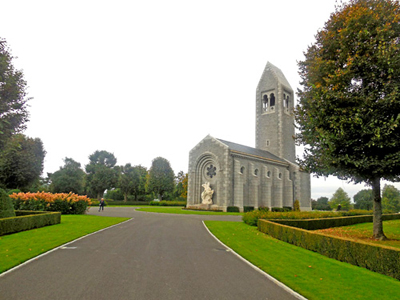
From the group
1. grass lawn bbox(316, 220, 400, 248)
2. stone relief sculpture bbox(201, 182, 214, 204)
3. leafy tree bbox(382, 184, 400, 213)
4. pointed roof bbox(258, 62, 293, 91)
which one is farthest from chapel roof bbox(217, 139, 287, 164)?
leafy tree bbox(382, 184, 400, 213)

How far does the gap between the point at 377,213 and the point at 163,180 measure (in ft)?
183

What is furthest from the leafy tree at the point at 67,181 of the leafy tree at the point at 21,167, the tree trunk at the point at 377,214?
the tree trunk at the point at 377,214

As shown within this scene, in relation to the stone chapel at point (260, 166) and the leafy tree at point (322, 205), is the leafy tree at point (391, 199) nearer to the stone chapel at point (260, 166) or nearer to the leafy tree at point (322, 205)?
the leafy tree at point (322, 205)

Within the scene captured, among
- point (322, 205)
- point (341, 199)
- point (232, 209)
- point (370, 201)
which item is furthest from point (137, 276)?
point (341, 199)

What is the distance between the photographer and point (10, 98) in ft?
62.6

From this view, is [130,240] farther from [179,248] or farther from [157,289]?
[157,289]

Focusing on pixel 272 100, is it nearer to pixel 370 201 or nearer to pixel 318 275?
pixel 370 201

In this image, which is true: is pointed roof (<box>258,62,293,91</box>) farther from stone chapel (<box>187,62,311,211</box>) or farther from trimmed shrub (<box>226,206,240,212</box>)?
trimmed shrub (<box>226,206,240,212</box>)

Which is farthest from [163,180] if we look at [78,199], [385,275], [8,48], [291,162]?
[385,275]

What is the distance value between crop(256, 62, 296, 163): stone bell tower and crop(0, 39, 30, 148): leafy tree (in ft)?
134

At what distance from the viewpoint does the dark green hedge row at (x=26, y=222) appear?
575 inches

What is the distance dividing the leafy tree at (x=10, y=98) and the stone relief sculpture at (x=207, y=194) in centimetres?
2558

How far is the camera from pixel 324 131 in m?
13.6

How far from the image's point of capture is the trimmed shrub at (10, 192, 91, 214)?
2583 cm
